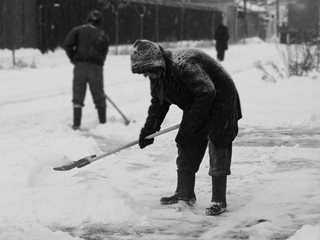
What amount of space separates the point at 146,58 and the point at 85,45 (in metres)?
5.12

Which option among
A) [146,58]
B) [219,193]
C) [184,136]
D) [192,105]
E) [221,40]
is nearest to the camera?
[146,58]

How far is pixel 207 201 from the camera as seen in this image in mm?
5477

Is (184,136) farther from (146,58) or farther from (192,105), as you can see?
(146,58)

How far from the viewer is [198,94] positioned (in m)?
4.73

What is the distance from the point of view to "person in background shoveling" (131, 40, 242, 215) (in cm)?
473

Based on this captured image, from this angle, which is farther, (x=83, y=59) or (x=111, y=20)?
(x=111, y=20)

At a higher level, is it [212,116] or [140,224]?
[212,116]

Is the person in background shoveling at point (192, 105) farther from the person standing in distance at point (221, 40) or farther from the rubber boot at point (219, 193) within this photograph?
the person standing in distance at point (221, 40)

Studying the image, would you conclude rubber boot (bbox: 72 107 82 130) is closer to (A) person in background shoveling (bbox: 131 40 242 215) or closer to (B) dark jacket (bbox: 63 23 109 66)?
(B) dark jacket (bbox: 63 23 109 66)

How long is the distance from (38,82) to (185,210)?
40.1 ft

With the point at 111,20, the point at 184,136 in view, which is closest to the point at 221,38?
the point at 111,20

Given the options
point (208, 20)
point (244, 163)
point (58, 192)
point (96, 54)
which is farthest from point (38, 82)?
point (208, 20)

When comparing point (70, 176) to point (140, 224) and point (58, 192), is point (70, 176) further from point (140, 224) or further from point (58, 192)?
point (140, 224)

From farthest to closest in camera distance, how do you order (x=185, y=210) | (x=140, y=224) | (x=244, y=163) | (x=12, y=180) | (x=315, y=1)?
(x=315, y=1) < (x=244, y=163) < (x=12, y=180) < (x=185, y=210) < (x=140, y=224)
